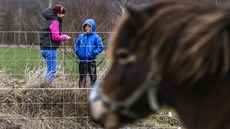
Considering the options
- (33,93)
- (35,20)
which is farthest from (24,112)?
(35,20)

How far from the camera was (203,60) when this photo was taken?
235 centimetres

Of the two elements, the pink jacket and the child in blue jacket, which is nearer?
the child in blue jacket

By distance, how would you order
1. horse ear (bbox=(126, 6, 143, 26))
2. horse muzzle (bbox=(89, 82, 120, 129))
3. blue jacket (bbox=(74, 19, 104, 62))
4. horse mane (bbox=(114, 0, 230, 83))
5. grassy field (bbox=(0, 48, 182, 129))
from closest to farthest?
horse mane (bbox=(114, 0, 230, 83)), horse ear (bbox=(126, 6, 143, 26)), horse muzzle (bbox=(89, 82, 120, 129)), grassy field (bbox=(0, 48, 182, 129)), blue jacket (bbox=(74, 19, 104, 62))

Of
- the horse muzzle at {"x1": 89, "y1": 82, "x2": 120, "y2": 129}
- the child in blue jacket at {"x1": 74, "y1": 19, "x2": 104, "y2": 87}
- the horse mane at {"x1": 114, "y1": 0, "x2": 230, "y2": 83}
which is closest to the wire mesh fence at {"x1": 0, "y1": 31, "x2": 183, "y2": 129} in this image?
the child in blue jacket at {"x1": 74, "y1": 19, "x2": 104, "y2": 87}

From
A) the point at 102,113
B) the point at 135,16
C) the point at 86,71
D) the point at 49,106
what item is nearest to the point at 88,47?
the point at 86,71

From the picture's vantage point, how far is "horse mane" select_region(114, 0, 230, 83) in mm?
2340

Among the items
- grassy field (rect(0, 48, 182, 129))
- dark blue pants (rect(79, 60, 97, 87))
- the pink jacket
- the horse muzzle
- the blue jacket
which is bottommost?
the horse muzzle

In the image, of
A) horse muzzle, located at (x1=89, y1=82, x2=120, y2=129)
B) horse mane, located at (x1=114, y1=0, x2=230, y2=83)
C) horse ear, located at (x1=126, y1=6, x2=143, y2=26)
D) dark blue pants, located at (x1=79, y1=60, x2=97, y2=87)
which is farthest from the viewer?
dark blue pants, located at (x1=79, y1=60, x2=97, y2=87)

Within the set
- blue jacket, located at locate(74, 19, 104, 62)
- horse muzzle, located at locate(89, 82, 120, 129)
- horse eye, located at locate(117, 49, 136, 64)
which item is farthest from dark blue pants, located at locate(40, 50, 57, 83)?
horse eye, located at locate(117, 49, 136, 64)

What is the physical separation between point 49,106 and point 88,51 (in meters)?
1.06

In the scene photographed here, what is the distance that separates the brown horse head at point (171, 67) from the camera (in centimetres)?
235

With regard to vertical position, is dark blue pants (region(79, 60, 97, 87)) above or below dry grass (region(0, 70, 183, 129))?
above

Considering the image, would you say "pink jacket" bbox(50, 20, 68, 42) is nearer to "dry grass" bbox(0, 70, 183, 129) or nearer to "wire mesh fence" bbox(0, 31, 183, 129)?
"wire mesh fence" bbox(0, 31, 183, 129)

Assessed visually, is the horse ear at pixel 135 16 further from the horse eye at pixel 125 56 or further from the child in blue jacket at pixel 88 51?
the child in blue jacket at pixel 88 51
